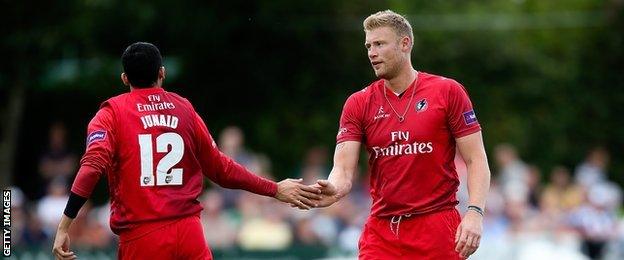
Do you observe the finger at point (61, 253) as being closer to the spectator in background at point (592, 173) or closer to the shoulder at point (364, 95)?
the shoulder at point (364, 95)

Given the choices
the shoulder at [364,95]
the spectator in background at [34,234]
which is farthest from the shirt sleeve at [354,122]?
the spectator in background at [34,234]

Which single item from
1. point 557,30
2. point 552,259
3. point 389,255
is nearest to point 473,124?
point 389,255

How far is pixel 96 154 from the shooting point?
8.88 metres

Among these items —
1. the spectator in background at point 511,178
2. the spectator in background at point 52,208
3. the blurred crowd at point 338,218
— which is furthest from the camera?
the spectator in background at point 511,178

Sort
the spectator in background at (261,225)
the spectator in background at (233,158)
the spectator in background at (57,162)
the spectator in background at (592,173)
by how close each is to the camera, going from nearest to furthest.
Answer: the spectator in background at (261,225)
the spectator in background at (233,158)
the spectator in background at (57,162)
the spectator in background at (592,173)

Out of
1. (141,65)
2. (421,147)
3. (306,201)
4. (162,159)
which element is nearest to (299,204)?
(306,201)

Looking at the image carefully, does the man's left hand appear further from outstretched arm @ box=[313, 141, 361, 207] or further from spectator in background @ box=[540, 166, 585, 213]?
spectator in background @ box=[540, 166, 585, 213]

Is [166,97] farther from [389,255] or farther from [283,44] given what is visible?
[283,44]

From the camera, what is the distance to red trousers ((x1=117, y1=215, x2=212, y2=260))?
905cm

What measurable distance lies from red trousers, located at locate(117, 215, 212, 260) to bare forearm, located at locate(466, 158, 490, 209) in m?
1.92

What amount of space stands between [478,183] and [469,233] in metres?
0.40

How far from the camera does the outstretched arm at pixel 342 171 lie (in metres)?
9.69

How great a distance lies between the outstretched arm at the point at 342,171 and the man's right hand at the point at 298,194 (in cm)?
15

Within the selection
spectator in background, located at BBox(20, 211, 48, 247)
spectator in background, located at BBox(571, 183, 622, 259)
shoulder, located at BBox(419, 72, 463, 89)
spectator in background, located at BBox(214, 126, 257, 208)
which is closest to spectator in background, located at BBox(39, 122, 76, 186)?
spectator in background, located at BBox(20, 211, 48, 247)
